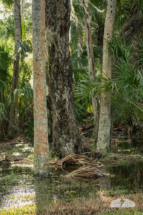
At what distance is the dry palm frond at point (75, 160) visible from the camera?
6.91 meters

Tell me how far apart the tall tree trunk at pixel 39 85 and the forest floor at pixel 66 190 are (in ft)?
2.20

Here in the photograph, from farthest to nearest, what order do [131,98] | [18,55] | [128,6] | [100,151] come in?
1. [18,55]
2. [128,6]
3. [100,151]
4. [131,98]

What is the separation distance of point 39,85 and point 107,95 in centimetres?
352

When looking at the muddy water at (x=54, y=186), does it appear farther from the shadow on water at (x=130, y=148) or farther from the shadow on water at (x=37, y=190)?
the shadow on water at (x=130, y=148)

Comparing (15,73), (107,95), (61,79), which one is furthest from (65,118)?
(15,73)

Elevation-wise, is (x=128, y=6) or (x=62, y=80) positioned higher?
(x=128, y=6)

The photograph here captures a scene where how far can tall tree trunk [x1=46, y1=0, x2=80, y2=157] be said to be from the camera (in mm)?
7961

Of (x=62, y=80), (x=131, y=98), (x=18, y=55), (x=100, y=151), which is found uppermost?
(x=18, y=55)

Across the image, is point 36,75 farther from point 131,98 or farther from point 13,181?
point 131,98

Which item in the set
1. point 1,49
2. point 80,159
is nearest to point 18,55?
point 1,49

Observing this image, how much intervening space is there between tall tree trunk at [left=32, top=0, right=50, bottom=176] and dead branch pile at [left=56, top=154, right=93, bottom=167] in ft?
3.94

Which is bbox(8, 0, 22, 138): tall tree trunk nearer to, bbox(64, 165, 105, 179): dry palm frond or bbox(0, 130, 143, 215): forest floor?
bbox(0, 130, 143, 215): forest floor

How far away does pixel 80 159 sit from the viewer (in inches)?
276

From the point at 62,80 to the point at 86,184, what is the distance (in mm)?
3479
